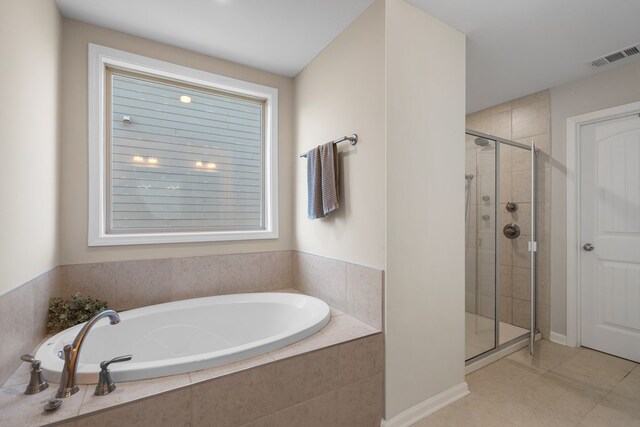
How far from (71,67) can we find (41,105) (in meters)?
0.53

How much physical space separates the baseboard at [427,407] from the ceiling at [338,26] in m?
2.39

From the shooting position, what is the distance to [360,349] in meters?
1.64

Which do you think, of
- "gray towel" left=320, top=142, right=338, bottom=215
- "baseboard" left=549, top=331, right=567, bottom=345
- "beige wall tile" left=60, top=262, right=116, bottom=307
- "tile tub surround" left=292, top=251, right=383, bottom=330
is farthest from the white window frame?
"baseboard" left=549, top=331, right=567, bottom=345

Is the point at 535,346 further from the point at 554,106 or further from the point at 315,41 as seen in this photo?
the point at 315,41

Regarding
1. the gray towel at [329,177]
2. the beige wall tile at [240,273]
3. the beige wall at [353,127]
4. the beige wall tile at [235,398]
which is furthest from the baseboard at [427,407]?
the beige wall tile at [240,273]

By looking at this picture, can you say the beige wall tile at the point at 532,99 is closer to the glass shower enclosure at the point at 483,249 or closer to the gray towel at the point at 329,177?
the glass shower enclosure at the point at 483,249

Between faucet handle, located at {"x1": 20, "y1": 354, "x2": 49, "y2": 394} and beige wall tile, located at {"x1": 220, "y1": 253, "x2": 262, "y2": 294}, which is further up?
beige wall tile, located at {"x1": 220, "y1": 253, "x2": 262, "y2": 294}

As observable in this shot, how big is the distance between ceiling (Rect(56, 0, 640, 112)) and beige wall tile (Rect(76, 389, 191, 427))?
6.78 feet

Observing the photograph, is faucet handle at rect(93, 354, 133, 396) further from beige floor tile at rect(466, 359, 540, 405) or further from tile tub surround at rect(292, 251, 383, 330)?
beige floor tile at rect(466, 359, 540, 405)

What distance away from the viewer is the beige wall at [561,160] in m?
2.64

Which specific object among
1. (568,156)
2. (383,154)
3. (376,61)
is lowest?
(383,154)

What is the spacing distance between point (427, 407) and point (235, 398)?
1233 mm

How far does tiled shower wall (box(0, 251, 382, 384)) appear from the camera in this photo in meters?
1.37

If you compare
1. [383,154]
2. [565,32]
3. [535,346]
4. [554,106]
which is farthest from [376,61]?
[535,346]
